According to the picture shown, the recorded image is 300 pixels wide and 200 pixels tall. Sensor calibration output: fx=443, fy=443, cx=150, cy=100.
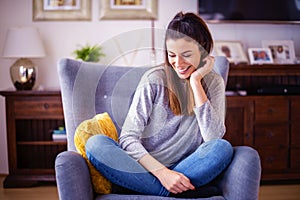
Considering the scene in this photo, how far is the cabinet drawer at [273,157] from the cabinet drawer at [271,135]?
0.13ft

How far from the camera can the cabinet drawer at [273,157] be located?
116 inches

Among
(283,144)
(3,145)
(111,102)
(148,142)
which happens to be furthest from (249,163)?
(3,145)

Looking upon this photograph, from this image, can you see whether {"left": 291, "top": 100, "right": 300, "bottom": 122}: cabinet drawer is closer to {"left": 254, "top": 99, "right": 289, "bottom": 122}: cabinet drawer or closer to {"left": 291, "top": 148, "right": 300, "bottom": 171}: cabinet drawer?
{"left": 254, "top": 99, "right": 289, "bottom": 122}: cabinet drawer

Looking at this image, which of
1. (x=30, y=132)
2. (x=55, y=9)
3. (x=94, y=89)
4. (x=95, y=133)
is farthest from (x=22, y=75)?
(x=95, y=133)

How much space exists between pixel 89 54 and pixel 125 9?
17.0 inches

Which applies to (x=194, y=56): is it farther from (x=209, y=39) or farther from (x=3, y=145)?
(x=3, y=145)

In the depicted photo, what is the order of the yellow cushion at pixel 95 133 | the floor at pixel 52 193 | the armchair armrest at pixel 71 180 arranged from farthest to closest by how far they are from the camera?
the floor at pixel 52 193 < the yellow cushion at pixel 95 133 < the armchair armrest at pixel 71 180

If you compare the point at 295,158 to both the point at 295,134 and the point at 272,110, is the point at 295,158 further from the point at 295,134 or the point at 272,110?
the point at 272,110

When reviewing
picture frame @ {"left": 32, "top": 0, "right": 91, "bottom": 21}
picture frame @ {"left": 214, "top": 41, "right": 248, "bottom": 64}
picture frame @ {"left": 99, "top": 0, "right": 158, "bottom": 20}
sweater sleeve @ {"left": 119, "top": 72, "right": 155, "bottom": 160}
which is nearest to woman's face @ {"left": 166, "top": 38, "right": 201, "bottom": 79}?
sweater sleeve @ {"left": 119, "top": 72, "right": 155, "bottom": 160}

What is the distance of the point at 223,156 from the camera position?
60.0 inches

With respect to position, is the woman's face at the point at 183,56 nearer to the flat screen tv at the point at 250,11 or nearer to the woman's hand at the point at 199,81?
the woman's hand at the point at 199,81

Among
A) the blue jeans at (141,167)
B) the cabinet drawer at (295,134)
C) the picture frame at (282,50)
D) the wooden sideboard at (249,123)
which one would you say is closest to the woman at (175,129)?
the blue jeans at (141,167)

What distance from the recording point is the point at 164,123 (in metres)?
1.67

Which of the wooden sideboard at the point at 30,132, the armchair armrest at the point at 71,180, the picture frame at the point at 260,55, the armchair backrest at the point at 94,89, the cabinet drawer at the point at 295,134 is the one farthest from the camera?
the picture frame at the point at 260,55
